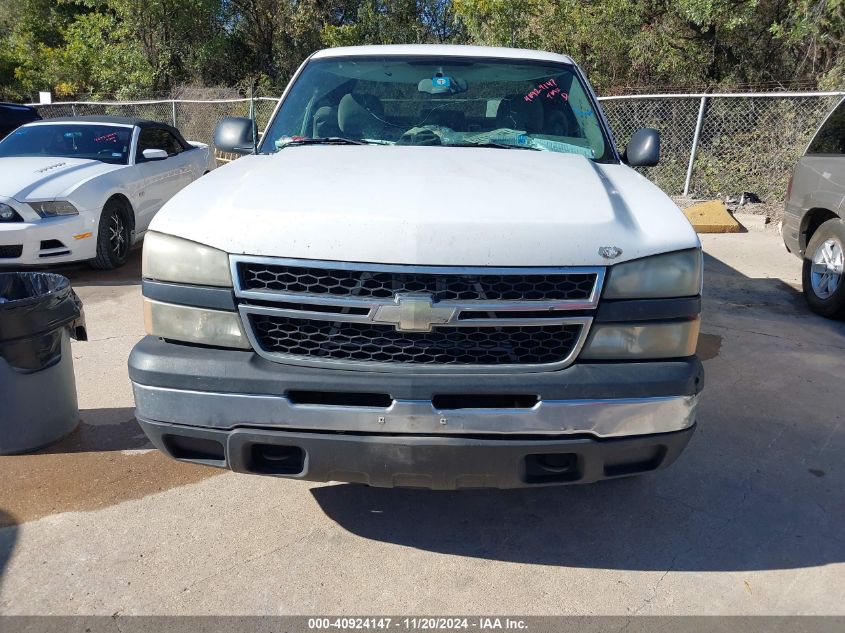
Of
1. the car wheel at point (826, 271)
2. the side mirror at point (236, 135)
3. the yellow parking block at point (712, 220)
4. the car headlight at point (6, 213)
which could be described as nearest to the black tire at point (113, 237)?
the car headlight at point (6, 213)

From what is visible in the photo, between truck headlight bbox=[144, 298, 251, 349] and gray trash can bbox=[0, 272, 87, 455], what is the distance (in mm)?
1320

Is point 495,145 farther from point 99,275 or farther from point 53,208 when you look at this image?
point 99,275

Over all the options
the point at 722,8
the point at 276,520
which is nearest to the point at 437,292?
the point at 276,520

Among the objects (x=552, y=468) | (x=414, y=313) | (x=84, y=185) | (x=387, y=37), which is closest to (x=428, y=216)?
(x=414, y=313)

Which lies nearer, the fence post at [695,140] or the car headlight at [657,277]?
the car headlight at [657,277]

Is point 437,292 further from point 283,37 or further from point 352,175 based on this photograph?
point 283,37

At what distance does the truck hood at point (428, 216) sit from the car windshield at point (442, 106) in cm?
83

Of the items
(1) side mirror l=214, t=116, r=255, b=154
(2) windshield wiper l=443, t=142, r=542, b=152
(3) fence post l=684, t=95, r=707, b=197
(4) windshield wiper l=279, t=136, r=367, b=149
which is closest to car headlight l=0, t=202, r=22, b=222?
(1) side mirror l=214, t=116, r=255, b=154

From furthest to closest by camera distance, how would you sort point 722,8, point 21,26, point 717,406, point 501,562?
1. point 21,26
2. point 722,8
3. point 717,406
4. point 501,562

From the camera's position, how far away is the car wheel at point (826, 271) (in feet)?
19.2

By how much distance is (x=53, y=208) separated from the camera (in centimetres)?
666

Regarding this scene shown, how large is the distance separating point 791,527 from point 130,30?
2632 centimetres

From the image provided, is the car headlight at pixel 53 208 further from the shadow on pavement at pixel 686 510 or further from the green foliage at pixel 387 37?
the green foliage at pixel 387 37

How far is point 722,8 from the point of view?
12.7 metres
